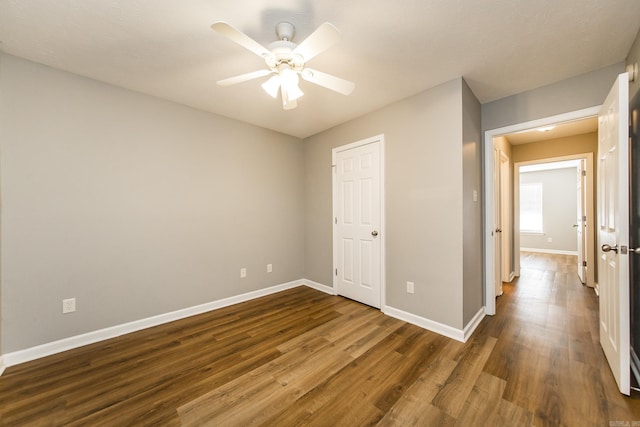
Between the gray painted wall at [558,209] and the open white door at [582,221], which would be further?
the gray painted wall at [558,209]

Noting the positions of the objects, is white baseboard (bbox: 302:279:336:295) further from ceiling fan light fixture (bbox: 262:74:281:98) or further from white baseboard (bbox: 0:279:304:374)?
ceiling fan light fixture (bbox: 262:74:281:98)

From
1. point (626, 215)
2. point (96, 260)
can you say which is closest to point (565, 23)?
point (626, 215)

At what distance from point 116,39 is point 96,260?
6.31 feet

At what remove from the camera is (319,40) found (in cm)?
138

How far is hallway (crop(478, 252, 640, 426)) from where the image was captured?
1.48m

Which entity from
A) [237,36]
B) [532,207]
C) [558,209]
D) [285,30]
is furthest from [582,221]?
[237,36]

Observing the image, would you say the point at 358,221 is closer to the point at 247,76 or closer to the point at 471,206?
the point at 471,206

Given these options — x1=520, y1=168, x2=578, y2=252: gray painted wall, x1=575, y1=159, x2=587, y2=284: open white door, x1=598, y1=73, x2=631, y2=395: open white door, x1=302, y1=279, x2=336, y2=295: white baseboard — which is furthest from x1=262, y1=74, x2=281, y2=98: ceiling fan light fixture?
x1=520, y1=168, x2=578, y2=252: gray painted wall

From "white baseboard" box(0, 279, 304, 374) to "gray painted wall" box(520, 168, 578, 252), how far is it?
8.46 meters

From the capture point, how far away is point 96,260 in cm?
232

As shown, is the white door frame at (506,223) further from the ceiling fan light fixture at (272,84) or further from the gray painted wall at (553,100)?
the ceiling fan light fixture at (272,84)

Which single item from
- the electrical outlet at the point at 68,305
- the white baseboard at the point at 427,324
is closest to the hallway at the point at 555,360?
the white baseboard at the point at 427,324

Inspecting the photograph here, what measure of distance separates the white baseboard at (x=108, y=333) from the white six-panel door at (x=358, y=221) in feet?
4.58

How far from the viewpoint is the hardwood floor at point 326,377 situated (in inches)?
57.8
